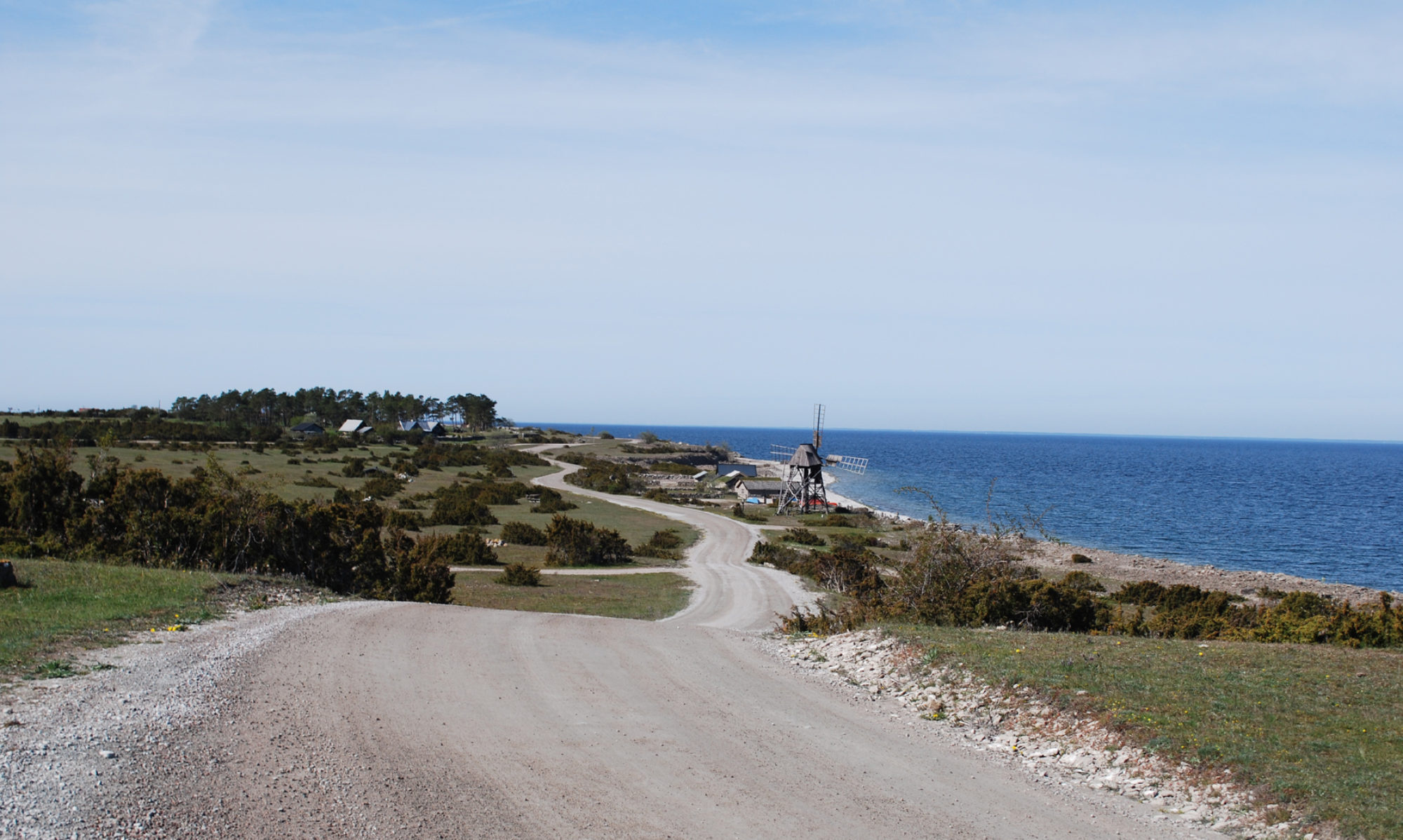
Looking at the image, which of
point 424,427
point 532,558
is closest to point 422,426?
point 424,427

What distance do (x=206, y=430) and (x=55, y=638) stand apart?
4047 inches

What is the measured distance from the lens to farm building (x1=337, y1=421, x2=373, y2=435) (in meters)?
126

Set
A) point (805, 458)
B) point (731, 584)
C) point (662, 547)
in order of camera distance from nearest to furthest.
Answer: point (731, 584)
point (662, 547)
point (805, 458)

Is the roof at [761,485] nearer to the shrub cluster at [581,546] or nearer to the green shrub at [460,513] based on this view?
the green shrub at [460,513]

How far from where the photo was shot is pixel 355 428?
417 feet

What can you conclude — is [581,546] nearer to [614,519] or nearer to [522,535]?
[522,535]

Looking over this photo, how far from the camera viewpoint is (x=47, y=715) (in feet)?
28.8

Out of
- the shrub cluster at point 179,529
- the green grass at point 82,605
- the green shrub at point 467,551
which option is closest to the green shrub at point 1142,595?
the shrub cluster at point 179,529

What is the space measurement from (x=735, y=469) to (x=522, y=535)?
72.6 m

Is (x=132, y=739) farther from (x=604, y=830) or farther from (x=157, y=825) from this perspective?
(x=604, y=830)

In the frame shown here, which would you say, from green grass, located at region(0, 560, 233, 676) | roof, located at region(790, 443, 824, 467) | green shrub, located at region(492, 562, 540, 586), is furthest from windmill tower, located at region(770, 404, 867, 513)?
green grass, located at region(0, 560, 233, 676)

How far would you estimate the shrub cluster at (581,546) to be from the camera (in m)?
39.4

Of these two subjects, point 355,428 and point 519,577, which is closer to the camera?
point 519,577

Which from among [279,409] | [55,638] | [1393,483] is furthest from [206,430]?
[1393,483]
